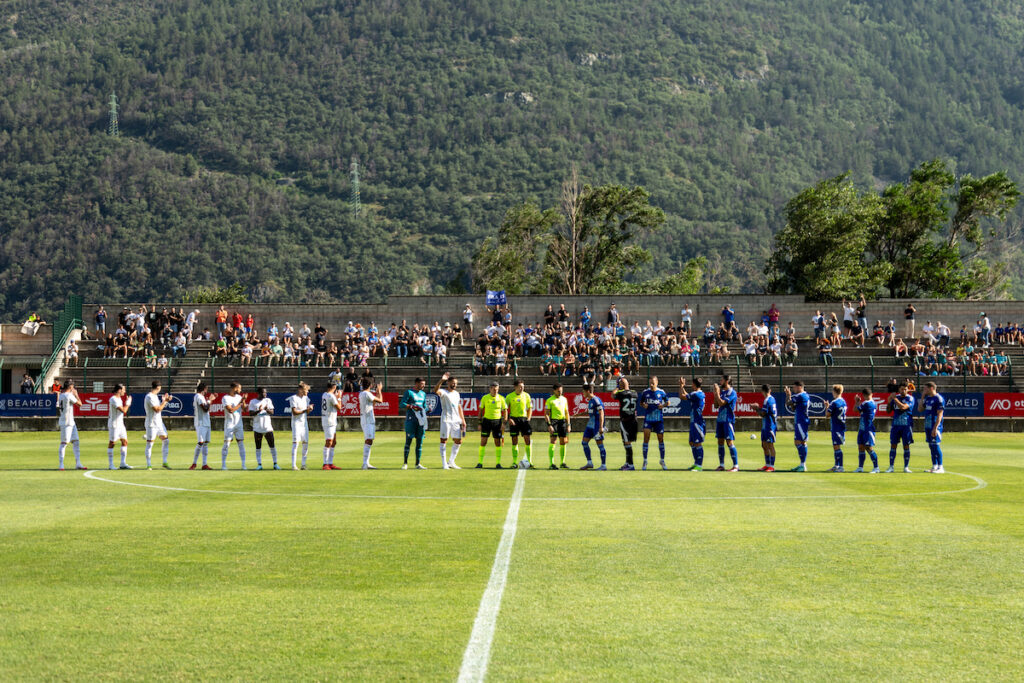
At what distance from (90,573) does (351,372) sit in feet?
120

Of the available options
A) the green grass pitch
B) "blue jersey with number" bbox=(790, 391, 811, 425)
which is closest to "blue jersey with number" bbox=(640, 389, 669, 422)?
"blue jersey with number" bbox=(790, 391, 811, 425)

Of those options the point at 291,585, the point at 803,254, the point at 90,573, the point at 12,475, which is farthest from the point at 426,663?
the point at 803,254

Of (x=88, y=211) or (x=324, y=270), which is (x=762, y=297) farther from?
(x=88, y=211)

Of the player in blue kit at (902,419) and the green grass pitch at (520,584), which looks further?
the player in blue kit at (902,419)

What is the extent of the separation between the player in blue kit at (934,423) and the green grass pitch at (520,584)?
5.35 m

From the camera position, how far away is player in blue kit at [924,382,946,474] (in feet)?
75.9

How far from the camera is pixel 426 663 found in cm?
722

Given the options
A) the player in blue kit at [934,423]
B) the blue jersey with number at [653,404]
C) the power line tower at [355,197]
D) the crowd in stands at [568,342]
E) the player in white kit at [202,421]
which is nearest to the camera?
the player in blue kit at [934,423]

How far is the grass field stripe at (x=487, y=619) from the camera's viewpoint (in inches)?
279

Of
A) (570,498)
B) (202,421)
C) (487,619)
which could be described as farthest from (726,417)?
(487,619)

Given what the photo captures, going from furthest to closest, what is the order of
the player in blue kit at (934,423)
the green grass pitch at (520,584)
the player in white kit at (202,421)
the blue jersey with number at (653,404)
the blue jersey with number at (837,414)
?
the blue jersey with number at (653,404) → the blue jersey with number at (837,414) → the player in white kit at (202,421) → the player in blue kit at (934,423) → the green grass pitch at (520,584)

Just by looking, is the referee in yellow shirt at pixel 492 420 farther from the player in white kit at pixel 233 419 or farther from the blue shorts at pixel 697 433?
the player in white kit at pixel 233 419

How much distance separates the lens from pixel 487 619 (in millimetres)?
8414

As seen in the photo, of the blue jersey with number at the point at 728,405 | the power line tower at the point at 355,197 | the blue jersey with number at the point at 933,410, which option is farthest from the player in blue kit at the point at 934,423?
the power line tower at the point at 355,197
